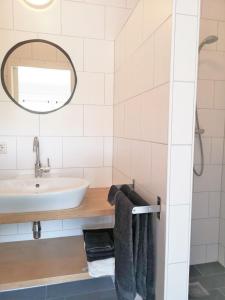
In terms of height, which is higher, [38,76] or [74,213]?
[38,76]

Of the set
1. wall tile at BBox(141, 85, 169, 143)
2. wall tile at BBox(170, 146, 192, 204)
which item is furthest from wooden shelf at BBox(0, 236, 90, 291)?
wall tile at BBox(141, 85, 169, 143)

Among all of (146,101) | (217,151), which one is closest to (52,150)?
(146,101)

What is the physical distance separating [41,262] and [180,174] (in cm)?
104

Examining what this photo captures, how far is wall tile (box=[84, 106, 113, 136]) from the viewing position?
1.77 m

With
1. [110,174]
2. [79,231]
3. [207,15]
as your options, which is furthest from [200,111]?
[79,231]

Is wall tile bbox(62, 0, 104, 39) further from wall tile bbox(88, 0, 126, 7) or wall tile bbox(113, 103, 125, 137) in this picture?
wall tile bbox(113, 103, 125, 137)

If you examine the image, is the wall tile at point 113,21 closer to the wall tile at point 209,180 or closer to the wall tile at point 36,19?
the wall tile at point 36,19

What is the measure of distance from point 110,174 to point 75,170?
0.90 feet

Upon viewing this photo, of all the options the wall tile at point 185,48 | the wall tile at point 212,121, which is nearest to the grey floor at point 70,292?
the wall tile at point 212,121

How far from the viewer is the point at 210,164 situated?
1877 mm

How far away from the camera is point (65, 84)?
5.58 feet

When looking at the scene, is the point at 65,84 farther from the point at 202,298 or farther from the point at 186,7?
the point at 202,298

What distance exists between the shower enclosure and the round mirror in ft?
3.26

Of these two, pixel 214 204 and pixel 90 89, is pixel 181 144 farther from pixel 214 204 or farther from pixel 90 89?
pixel 214 204
